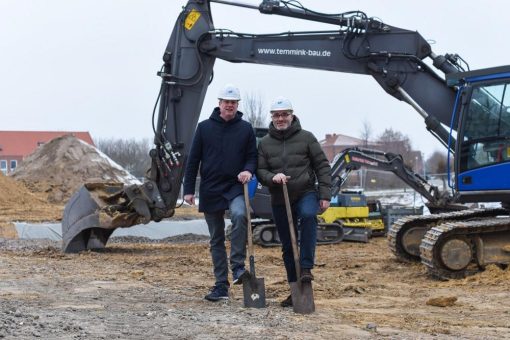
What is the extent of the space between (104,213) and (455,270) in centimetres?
571

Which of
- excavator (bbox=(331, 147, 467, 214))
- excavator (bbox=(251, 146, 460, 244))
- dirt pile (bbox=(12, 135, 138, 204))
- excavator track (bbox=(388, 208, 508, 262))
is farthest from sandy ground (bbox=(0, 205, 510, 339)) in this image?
dirt pile (bbox=(12, 135, 138, 204))

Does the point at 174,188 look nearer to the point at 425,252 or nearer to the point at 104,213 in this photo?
the point at 104,213

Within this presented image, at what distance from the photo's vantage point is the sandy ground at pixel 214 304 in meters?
5.91

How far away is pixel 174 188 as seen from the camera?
13555 millimetres

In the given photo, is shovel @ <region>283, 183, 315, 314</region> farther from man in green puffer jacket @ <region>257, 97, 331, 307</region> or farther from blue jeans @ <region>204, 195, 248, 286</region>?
blue jeans @ <region>204, 195, 248, 286</region>

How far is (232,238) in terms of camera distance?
24.7ft

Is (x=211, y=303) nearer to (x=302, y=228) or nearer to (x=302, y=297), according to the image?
(x=302, y=297)

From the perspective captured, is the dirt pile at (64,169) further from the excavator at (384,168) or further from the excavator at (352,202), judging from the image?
the excavator at (384,168)

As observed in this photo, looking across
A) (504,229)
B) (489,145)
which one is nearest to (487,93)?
(489,145)

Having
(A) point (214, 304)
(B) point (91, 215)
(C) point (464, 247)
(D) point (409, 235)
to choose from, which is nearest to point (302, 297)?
(A) point (214, 304)

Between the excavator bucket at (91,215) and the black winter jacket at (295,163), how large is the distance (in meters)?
6.45

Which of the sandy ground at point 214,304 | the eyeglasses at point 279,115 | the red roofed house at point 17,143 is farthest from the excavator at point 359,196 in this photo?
the red roofed house at point 17,143

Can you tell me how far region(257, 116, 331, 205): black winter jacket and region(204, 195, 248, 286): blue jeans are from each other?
1.10 feet

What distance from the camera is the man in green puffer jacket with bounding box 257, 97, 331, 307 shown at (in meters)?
7.31
